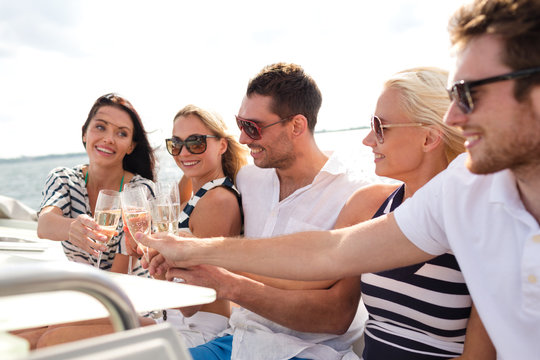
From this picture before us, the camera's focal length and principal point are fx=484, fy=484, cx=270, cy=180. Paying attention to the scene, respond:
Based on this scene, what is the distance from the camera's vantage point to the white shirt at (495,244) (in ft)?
5.01

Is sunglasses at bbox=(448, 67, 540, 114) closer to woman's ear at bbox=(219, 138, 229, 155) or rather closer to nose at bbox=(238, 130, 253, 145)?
nose at bbox=(238, 130, 253, 145)

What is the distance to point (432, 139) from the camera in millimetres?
2357

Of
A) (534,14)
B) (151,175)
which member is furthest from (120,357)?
(151,175)

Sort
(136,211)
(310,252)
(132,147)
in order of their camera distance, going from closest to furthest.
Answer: (310,252) < (136,211) < (132,147)

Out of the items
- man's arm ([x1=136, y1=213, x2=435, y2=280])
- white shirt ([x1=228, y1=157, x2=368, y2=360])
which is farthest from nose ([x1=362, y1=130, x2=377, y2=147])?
man's arm ([x1=136, y1=213, x2=435, y2=280])

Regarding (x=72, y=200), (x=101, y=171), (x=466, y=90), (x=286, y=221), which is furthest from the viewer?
(x=101, y=171)

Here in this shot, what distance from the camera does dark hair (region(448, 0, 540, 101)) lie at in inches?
56.8

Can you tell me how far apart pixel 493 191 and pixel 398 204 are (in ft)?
2.37

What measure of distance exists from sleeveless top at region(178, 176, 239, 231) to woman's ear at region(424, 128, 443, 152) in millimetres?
1380

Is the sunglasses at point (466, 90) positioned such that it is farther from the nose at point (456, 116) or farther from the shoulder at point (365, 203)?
the shoulder at point (365, 203)

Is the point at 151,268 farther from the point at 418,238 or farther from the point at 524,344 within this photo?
the point at 524,344

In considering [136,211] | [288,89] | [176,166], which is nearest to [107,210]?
[136,211]

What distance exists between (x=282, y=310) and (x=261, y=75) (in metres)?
1.80

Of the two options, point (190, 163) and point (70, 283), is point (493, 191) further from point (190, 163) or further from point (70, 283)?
point (190, 163)
